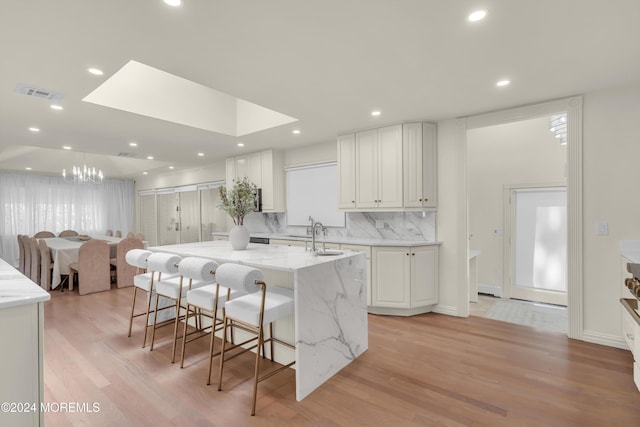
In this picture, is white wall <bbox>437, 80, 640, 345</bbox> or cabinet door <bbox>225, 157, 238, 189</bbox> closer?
white wall <bbox>437, 80, 640, 345</bbox>

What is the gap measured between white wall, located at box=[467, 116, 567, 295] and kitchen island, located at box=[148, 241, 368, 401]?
9.89 ft

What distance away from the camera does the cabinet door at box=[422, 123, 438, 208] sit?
394 centimetres

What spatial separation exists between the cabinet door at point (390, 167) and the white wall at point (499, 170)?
1.41 meters

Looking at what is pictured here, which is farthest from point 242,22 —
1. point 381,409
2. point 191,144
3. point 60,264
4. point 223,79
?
point 60,264

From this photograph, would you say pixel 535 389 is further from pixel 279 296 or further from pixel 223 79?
pixel 223 79

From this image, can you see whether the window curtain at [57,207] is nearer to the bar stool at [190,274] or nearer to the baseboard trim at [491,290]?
the bar stool at [190,274]

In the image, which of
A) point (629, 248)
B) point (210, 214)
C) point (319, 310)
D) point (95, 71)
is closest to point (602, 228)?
point (629, 248)

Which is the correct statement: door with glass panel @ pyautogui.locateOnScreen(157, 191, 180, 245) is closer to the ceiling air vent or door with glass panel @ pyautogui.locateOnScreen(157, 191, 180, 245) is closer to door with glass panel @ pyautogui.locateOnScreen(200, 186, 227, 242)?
door with glass panel @ pyautogui.locateOnScreen(200, 186, 227, 242)

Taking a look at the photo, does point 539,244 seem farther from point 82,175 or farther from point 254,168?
point 82,175

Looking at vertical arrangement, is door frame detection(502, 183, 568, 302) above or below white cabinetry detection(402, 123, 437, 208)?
below

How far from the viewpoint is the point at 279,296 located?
243cm

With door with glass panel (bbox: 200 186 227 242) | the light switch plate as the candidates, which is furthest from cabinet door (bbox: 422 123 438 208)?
door with glass panel (bbox: 200 186 227 242)

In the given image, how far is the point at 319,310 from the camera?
7.83 ft

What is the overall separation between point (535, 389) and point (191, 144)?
5244mm
